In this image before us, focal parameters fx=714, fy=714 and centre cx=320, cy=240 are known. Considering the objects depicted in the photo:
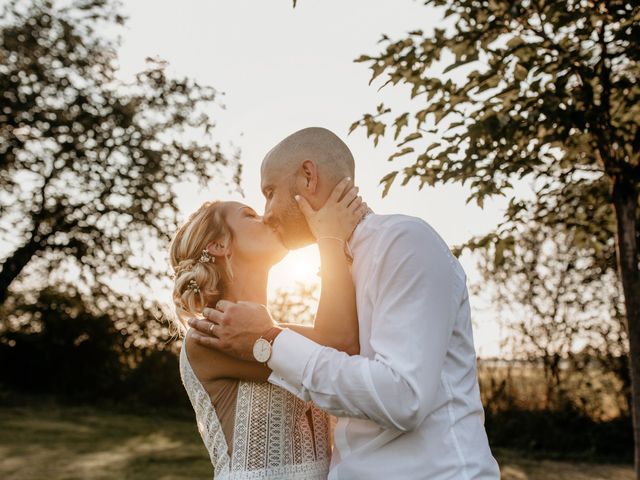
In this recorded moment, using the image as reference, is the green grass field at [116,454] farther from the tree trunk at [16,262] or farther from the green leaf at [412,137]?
the green leaf at [412,137]

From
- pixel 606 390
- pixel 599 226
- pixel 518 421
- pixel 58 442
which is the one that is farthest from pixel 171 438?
pixel 599 226

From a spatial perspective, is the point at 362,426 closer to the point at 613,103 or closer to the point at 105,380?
the point at 613,103

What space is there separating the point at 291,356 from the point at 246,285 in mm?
1078

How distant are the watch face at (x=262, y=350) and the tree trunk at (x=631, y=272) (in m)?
4.41

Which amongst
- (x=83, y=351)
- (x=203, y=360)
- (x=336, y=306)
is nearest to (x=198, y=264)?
(x=203, y=360)

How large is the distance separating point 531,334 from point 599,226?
7.60 m

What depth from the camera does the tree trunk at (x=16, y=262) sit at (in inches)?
676

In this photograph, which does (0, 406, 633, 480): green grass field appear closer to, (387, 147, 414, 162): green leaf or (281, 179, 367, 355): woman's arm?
(387, 147, 414, 162): green leaf

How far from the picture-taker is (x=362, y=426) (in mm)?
2217

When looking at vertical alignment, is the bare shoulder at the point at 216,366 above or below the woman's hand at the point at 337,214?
below

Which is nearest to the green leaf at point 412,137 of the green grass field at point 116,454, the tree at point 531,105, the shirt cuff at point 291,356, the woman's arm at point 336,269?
the tree at point 531,105

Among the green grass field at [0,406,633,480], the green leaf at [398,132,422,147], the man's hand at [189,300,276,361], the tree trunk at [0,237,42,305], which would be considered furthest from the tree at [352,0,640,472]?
the tree trunk at [0,237,42,305]

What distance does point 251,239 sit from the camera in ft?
10.4

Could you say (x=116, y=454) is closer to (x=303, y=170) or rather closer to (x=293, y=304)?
(x=293, y=304)
